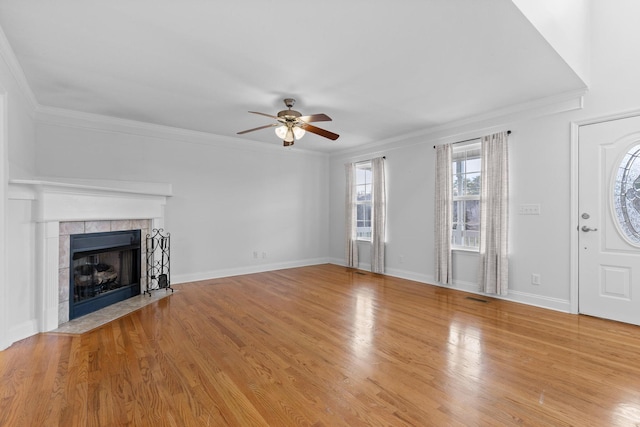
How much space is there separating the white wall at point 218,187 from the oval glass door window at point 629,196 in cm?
493

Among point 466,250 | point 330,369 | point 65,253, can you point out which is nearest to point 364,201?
point 466,250

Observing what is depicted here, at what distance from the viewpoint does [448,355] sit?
2545mm

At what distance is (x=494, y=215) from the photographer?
423 cm

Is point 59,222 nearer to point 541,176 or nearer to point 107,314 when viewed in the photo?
point 107,314

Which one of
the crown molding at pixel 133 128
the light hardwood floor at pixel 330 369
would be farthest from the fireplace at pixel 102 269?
the crown molding at pixel 133 128

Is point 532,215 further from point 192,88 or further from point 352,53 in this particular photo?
point 192,88

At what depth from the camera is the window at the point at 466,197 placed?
461cm

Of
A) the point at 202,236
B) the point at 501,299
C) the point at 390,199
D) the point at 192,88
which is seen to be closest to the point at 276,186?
the point at 202,236

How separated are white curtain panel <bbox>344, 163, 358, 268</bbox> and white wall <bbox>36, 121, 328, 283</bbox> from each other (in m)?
0.76

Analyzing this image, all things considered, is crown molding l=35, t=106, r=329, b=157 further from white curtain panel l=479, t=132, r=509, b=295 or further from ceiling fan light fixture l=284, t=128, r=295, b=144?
white curtain panel l=479, t=132, r=509, b=295

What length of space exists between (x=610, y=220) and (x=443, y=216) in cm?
192

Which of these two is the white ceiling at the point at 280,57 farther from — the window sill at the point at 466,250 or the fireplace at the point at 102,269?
the window sill at the point at 466,250

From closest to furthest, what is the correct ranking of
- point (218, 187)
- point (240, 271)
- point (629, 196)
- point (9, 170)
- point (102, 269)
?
point (9, 170) < point (629, 196) < point (102, 269) < point (218, 187) < point (240, 271)

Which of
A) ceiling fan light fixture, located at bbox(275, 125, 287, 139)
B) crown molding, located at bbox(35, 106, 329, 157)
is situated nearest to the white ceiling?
crown molding, located at bbox(35, 106, 329, 157)
